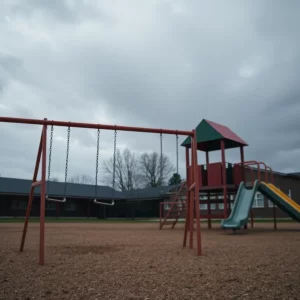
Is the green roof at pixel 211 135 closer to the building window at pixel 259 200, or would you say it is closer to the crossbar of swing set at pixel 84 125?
the crossbar of swing set at pixel 84 125

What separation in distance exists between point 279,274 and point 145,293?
2156mm

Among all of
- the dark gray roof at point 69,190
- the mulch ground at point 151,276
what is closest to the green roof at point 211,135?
the mulch ground at point 151,276

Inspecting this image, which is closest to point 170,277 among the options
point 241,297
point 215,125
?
point 241,297

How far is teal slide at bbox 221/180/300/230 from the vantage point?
1322 cm

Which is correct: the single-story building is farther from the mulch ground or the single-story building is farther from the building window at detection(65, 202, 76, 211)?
the mulch ground

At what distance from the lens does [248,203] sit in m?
13.9

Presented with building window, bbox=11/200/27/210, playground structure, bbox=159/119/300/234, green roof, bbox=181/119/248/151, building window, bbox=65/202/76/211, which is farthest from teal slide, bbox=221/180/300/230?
building window, bbox=65/202/76/211

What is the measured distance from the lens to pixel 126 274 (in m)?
4.76

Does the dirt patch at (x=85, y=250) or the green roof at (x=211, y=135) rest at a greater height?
the green roof at (x=211, y=135)

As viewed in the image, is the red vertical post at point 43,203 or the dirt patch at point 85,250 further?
the dirt patch at point 85,250

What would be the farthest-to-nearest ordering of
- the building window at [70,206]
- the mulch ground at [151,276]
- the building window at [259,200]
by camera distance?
Result: the building window at [70,206]
the building window at [259,200]
the mulch ground at [151,276]

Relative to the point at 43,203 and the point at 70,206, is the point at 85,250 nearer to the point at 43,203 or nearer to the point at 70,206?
the point at 43,203

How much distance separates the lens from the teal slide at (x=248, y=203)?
13219 mm

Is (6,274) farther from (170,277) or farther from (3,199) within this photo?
(3,199)
